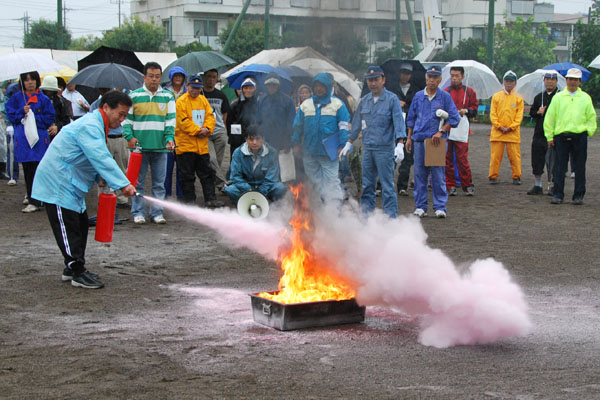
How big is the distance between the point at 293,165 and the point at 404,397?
6.66 metres

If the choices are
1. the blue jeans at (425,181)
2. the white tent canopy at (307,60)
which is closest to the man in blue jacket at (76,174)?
the white tent canopy at (307,60)

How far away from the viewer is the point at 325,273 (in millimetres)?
6730

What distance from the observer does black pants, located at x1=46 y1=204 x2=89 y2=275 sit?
7.56m

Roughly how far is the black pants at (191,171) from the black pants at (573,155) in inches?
237

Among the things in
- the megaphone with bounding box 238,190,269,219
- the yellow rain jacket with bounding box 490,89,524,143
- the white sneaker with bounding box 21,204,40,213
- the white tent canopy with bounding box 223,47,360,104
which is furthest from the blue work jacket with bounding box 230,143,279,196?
the yellow rain jacket with bounding box 490,89,524,143

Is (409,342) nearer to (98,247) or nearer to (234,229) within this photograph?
(234,229)

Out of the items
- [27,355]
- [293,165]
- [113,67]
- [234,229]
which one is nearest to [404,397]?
[27,355]

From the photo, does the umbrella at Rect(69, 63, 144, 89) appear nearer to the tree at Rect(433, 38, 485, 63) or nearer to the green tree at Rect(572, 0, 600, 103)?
the green tree at Rect(572, 0, 600, 103)

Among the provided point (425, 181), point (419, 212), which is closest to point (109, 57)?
point (425, 181)

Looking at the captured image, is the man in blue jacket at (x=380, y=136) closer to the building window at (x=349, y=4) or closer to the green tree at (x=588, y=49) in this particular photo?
the building window at (x=349, y=4)

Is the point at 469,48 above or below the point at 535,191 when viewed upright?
above

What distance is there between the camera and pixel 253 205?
10.2 m

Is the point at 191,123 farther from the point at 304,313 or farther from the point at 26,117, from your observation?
the point at 304,313

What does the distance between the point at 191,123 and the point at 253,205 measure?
2.31m
